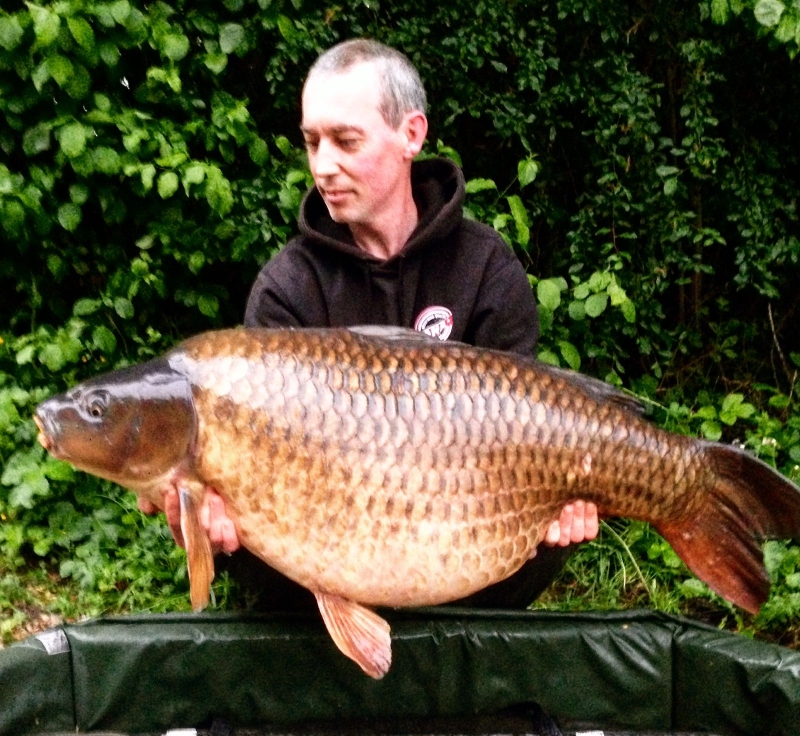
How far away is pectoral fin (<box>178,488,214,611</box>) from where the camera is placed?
146 centimetres

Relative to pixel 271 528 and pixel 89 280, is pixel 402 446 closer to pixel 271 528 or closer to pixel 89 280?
pixel 271 528

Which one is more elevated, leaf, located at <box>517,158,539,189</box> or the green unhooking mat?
leaf, located at <box>517,158,539,189</box>

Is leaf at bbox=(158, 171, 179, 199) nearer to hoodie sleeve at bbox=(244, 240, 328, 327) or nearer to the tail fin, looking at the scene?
hoodie sleeve at bbox=(244, 240, 328, 327)

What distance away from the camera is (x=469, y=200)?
2766 mm

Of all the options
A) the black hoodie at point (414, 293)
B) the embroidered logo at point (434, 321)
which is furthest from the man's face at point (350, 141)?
the embroidered logo at point (434, 321)

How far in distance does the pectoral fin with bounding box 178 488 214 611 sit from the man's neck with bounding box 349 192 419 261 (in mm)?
746

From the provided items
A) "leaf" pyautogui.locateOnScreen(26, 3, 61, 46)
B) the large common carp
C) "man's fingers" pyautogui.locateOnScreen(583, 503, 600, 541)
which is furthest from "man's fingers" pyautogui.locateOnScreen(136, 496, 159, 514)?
"leaf" pyautogui.locateOnScreen(26, 3, 61, 46)

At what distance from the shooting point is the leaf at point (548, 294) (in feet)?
8.41

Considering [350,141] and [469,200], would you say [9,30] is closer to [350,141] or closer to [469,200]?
[350,141]

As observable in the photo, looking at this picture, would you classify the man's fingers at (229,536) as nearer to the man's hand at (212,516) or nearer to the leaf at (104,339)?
the man's hand at (212,516)

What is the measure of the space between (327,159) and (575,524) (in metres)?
0.85

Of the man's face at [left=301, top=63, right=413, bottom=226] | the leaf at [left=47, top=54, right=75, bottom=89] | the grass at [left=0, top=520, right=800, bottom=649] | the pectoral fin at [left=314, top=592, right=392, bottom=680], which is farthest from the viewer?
the leaf at [left=47, top=54, right=75, bottom=89]

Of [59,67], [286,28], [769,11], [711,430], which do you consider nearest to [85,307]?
[59,67]

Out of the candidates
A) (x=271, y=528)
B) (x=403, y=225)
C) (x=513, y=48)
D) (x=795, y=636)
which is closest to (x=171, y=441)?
(x=271, y=528)
